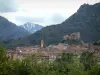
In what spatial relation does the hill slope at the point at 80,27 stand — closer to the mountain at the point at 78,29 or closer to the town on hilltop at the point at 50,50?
the mountain at the point at 78,29

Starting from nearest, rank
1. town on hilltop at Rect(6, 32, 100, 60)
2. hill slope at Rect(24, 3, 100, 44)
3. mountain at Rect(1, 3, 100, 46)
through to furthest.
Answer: town on hilltop at Rect(6, 32, 100, 60)
mountain at Rect(1, 3, 100, 46)
hill slope at Rect(24, 3, 100, 44)

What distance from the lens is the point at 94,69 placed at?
87.8ft

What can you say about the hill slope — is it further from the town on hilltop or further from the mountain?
the town on hilltop

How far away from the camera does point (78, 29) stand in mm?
155875

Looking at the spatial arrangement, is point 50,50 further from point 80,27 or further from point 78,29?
point 80,27

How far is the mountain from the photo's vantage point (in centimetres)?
14925

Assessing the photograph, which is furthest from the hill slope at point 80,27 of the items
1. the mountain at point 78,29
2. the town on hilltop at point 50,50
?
the town on hilltop at point 50,50

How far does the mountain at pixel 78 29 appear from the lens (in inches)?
5876

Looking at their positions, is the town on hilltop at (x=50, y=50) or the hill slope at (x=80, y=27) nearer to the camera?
the town on hilltop at (x=50, y=50)

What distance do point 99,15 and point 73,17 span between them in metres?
15.0

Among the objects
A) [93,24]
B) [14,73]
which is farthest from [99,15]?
[14,73]

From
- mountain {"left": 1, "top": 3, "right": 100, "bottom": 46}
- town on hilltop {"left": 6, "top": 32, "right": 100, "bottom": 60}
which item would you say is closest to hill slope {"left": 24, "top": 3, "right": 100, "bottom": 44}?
mountain {"left": 1, "top": 3, "right": 100, "bottom": 46}

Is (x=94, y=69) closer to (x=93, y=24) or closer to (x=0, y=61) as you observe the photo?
(x=0, y=61)

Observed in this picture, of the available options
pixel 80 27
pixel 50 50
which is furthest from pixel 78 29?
pixel 50 50
